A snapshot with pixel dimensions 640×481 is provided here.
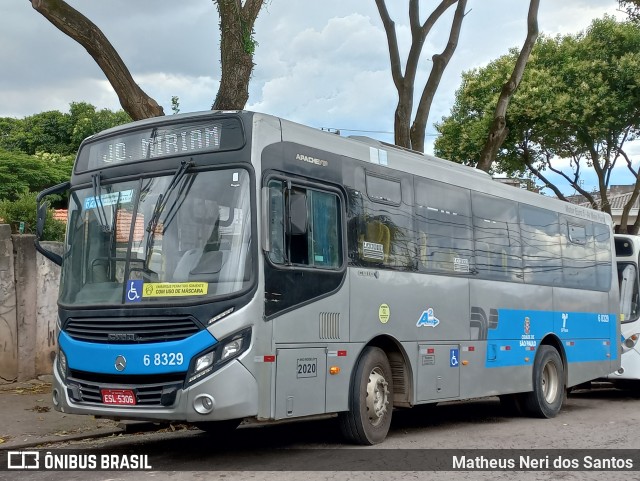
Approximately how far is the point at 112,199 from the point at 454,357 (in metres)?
4.77

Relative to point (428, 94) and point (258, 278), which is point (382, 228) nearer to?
point (258, 278)

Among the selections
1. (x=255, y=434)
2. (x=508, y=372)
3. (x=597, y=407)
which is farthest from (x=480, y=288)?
(x=597, y=407)

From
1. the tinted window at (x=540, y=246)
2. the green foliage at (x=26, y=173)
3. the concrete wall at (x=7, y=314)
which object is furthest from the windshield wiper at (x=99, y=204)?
the green foliage at (x=26, y=173)

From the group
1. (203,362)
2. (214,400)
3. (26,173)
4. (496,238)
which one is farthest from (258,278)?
(26,173)

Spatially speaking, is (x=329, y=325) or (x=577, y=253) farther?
(x=577, y=253)

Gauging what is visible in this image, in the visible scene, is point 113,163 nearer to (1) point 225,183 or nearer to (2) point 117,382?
(1) point 225,183

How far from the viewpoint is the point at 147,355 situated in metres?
7.79

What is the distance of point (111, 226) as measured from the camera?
8406 millimetres

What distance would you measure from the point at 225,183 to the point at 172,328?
142 centimetres

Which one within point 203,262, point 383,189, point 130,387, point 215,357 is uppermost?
point 383,189

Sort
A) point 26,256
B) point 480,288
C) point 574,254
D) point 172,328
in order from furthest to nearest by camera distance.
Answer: point 574,254
point 26,256
point 480,288
point 172,328

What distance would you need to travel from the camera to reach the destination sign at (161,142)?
826cm

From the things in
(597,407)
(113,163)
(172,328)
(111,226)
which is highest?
(113,163)

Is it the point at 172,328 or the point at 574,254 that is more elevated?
the point at 574,254
